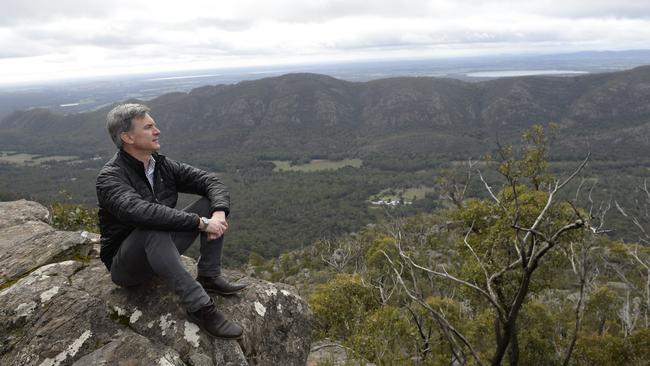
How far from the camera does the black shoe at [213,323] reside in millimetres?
5199

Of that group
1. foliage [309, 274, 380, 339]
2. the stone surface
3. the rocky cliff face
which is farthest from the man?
foliage [309, 274, 380, 339]

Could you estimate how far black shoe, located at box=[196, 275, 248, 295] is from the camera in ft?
19.4

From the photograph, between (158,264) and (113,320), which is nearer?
(158,264)

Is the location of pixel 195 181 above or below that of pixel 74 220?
above

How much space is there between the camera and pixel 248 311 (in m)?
5.99

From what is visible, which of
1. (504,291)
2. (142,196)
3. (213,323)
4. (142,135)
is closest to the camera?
(213,323)

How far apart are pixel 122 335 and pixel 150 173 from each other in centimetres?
A: 220

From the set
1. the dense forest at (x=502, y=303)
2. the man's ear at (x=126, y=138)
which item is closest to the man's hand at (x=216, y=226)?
the man's ear at (x=126, y=138)

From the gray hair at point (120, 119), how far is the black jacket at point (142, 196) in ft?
0.88

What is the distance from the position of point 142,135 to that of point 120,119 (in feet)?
1.09

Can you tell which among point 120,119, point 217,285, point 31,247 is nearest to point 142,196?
point 120,119

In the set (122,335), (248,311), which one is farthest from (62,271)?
(248,311)

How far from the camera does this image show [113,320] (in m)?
5.34

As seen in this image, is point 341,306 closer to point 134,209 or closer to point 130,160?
point 130,160
